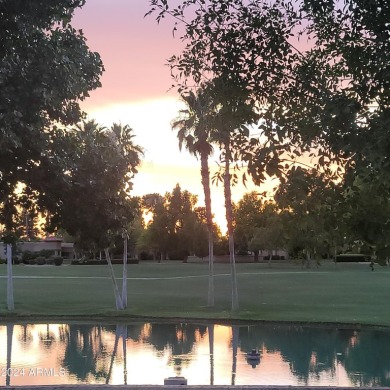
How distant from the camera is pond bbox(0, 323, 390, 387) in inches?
Answer: 757

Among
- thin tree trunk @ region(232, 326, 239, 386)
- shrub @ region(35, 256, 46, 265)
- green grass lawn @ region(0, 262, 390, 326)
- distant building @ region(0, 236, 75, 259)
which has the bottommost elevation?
thin tree trunk @ region(232, 326, 239, 386)

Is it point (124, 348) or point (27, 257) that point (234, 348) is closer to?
point (124, 348)

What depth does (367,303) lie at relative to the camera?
4322 centimetres

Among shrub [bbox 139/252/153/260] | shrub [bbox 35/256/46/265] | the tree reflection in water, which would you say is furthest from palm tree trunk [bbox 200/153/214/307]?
shrub [bbox 139/252/153/260]

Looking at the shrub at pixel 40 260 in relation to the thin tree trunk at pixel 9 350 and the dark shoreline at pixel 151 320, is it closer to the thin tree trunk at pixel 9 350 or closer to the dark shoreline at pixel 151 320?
the dark shoreline at pixel 151 320

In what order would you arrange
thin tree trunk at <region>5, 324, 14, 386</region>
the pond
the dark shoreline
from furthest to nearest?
the dark shoreline, the pond, thin tree trunk at <region>5, 324, 14, 386</region>

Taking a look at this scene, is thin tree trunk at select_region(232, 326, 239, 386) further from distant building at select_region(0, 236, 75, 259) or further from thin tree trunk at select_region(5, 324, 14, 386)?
distant building at select_region(0, 236, 75, 259)

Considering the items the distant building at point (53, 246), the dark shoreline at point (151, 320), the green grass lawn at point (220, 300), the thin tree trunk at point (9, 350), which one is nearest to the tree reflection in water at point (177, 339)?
the dark shoreline at point (151, 320)

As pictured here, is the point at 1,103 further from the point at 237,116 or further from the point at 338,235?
the point at 338,235

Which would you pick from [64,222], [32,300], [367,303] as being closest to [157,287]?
[32,300]

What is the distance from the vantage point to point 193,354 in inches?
956

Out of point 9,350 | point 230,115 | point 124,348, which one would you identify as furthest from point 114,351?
point 230,115

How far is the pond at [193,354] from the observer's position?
1923cm

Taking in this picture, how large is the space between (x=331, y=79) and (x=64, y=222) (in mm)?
8274
